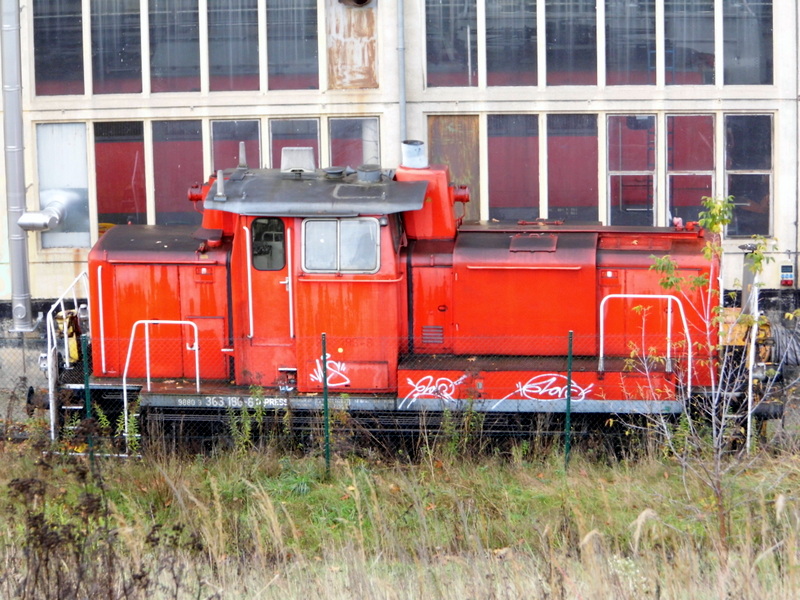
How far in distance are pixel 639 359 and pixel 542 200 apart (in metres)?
7.00

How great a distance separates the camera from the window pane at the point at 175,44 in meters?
17.5

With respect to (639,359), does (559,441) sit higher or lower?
lower

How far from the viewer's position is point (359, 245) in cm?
1091

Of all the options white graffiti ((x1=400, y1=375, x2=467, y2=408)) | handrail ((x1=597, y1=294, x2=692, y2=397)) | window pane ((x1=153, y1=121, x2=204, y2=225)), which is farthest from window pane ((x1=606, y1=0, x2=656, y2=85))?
white graffiti ((x1=400, y1=375, x2=467, y2=408))

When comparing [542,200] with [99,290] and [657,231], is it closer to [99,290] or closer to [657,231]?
[657,231]

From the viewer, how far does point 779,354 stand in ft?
37.6

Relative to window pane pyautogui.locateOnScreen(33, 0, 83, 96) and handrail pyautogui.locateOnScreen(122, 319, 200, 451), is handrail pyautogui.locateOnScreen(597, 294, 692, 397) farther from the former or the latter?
window pane pyautogui.locateOnScreen(33, 0, 83, 96)

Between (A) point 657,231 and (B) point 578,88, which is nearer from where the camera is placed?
(A) point 657,231

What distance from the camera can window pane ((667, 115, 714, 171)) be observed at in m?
→ 17.5

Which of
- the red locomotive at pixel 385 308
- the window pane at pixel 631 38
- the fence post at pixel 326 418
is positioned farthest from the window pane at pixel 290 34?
the fence post at pixel 326 418

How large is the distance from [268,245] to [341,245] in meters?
0.78

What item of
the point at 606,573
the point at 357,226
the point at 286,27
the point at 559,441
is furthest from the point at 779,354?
the point at 286,27

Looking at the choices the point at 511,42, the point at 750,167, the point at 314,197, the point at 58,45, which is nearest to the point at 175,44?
the point at 58,45

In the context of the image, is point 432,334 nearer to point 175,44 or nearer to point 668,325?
point 668,325
